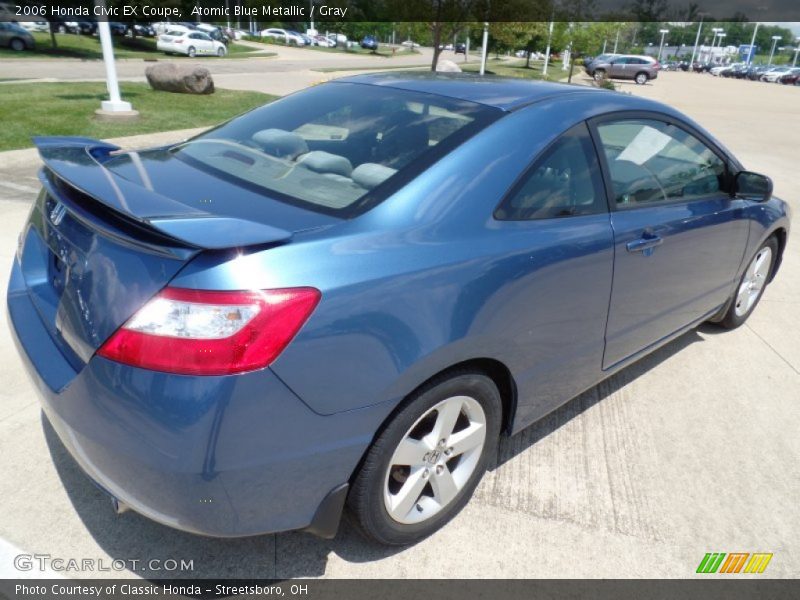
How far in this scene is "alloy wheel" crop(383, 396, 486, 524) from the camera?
7.03 feet

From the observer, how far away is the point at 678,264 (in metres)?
3.06

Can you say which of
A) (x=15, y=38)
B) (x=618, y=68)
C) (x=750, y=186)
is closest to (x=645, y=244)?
(x=750, y=186)

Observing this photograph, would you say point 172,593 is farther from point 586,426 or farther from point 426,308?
point 586,426

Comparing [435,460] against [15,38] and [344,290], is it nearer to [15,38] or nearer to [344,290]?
[344,290]

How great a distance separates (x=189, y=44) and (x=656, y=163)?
126 feet

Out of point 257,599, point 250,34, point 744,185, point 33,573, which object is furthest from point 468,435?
point 250,34

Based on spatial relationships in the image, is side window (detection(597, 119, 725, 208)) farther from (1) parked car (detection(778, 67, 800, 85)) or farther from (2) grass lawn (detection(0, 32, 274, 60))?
(1) parked car (detection(778, 67, 800, 85))

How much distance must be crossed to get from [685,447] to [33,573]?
2810 millimetres

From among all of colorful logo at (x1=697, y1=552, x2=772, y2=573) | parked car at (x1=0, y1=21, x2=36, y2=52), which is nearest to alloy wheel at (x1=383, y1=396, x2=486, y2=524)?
colorful logo at (x1=697, y1=552, x2=772, y2=573)

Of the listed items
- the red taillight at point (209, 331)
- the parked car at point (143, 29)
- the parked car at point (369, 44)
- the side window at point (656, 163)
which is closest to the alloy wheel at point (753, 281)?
the side window at point (656, 163)

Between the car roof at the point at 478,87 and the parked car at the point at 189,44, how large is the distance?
3758cm

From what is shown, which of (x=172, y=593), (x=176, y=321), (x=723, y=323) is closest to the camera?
(x=176, y=321)

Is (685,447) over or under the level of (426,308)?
under

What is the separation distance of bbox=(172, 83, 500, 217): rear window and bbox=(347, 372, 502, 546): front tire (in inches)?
27.6
